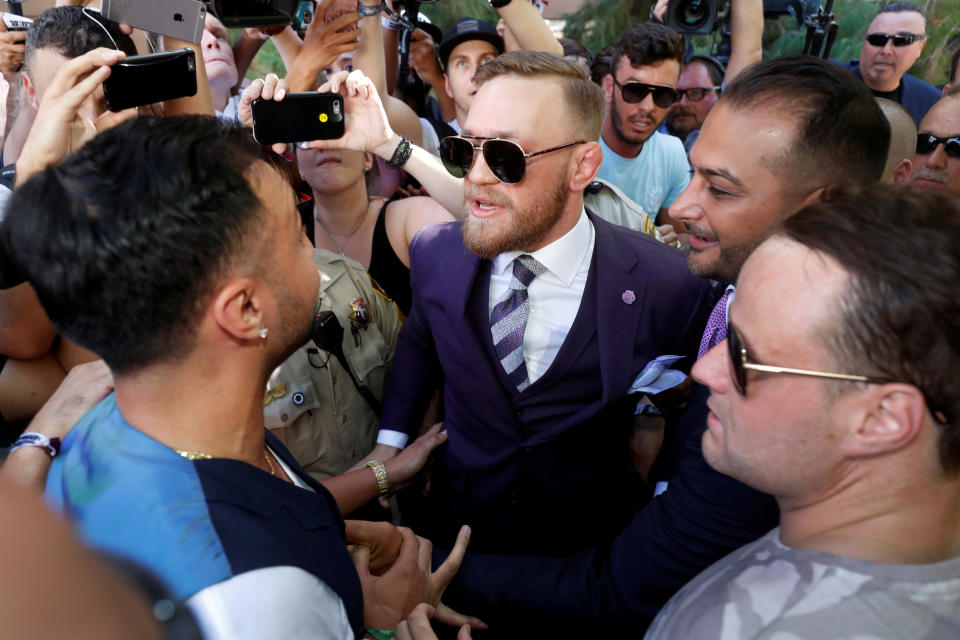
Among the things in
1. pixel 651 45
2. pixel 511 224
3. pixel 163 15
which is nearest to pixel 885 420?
pixel 511 224

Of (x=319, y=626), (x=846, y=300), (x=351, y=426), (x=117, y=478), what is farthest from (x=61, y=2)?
(x=846, y=300)

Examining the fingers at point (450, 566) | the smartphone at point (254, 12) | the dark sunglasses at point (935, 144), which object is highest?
the smartphone at point (254, 12)

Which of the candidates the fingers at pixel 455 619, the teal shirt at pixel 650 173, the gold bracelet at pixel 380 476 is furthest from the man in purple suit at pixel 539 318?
the teal shirt at pixel 650 173

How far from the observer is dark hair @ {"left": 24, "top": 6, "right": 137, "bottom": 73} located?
2.39 m

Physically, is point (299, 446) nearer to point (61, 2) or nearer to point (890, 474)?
point (890, 474)

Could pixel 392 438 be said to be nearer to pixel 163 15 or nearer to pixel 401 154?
pixel 401 154

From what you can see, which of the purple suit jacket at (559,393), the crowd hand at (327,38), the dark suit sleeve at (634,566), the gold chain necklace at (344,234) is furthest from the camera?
the gold chain necklace at (344,234)

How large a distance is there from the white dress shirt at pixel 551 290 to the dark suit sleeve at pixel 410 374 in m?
0.35

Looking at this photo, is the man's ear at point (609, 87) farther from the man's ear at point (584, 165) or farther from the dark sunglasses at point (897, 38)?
the dark sunglasses at point (897, 38)

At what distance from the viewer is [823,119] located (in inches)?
75.6

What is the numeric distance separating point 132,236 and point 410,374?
1497mm

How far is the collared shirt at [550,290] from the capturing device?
2.29 metres

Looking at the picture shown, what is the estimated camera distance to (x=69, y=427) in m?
1.50

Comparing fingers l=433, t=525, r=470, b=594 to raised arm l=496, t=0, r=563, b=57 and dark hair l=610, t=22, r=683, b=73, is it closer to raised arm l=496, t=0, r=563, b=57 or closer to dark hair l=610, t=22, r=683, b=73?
raised arm l=496, t=0, r=563, b=57
